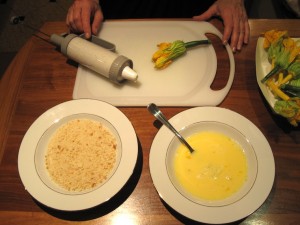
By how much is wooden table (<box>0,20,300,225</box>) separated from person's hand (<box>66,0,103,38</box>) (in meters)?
0.06

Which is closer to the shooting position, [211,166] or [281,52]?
[211,166]

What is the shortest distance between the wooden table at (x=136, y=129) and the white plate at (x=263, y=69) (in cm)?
5

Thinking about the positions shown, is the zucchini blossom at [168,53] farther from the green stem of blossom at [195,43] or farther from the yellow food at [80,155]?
the yellow food at [80,155]

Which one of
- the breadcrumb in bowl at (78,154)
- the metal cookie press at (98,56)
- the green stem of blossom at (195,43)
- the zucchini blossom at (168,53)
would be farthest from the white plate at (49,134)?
the green stem of blossom at (195,43)

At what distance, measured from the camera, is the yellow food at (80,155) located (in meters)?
0.74

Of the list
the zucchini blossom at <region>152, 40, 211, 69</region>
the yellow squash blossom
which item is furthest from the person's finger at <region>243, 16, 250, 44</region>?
the zucchini blossom at <region>152, 40, 211, 69</region>

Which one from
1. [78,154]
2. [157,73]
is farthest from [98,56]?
[78,154]

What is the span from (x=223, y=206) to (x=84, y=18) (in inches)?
31.5

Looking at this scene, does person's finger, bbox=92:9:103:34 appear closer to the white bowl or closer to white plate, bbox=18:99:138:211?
white plate, bbox=18:99:138:211

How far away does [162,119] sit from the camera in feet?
2.66

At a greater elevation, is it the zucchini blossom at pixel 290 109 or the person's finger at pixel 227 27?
the person's finger at pixel 227 27

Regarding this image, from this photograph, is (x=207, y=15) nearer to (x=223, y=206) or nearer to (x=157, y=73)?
(x=157, y=73)

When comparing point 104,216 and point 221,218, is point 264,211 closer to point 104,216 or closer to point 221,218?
point 221,218

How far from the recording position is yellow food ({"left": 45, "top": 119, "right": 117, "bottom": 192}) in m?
0.74
